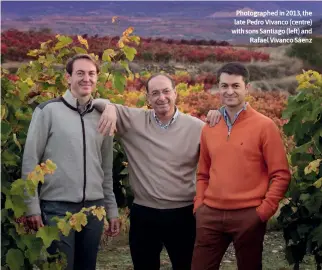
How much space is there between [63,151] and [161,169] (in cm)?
58

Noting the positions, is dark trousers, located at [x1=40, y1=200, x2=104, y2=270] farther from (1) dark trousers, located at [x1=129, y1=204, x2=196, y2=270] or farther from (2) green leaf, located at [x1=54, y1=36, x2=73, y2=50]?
(2) green leaf, located at [x1=54, y1=36, x2=73, y2=50]

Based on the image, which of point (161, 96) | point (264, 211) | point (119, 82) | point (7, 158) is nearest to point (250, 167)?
point (264, 211)

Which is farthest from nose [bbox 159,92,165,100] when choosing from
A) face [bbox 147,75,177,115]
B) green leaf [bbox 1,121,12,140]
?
green leaf [bbox 1,121,12,140]

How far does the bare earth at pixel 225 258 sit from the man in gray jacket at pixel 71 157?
7.54 ft

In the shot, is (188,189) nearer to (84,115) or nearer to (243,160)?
(243,160)

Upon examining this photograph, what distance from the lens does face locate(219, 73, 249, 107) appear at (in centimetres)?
391

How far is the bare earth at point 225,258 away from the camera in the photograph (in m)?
6.16

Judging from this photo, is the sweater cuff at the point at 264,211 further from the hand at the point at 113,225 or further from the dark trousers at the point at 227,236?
the hand at the point at 113,225

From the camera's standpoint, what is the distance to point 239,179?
387 centimetres

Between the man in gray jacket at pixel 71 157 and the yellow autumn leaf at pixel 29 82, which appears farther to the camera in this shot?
the yellow autumn leaf at pixel 29 82

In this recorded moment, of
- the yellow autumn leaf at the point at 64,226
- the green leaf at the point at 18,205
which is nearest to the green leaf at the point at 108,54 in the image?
the green leaf at the point at 18,205

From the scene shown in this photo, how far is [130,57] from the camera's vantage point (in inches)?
198

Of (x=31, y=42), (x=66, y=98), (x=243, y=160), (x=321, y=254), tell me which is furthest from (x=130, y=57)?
(x=31, y=42)

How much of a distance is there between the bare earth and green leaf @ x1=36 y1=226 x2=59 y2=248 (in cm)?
265
